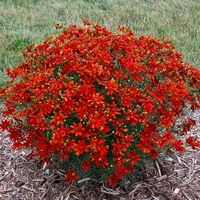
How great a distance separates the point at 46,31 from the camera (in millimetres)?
7125

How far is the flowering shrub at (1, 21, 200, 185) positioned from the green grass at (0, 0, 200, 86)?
2882 millimetres

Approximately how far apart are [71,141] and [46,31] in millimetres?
4417

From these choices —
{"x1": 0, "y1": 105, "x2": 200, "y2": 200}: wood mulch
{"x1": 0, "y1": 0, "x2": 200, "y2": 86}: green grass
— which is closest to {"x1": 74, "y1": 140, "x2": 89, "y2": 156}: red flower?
{"x1": 0, "y1": 105, "x2": 200, "y2": 200}: wood mulch

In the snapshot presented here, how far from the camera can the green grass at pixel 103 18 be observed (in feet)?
22.3

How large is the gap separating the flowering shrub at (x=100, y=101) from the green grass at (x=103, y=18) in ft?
9.46

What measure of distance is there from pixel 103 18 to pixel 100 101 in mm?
4910

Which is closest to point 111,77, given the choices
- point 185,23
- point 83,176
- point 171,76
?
point 171,76

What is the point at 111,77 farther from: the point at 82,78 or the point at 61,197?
the point at 61,197

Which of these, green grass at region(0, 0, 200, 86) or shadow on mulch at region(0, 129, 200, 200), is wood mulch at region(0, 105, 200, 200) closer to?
shadow on mulch at region(0, 129, 200, 200)

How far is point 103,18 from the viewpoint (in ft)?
25.3

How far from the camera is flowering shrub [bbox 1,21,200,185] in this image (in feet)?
9.80

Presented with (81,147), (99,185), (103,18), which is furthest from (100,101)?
(103,18)

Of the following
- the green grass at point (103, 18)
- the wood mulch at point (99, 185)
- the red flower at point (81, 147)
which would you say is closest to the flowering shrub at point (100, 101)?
the red flower at point (81, 147)

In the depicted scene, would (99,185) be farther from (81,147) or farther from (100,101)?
(100,101)
